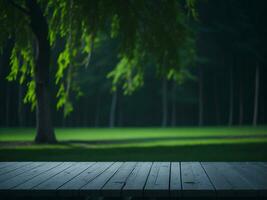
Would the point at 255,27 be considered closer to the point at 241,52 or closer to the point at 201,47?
the point at 241,52

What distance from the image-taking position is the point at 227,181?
6.40m

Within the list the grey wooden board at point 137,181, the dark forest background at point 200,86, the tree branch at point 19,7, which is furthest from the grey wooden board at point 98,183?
the dark forest background at point 200,86

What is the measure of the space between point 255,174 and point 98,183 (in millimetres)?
2262

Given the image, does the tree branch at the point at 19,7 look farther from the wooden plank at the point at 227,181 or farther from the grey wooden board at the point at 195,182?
the wooden plank at the point at 227,181

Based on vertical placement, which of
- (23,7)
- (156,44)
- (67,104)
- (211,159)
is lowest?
(211,159)

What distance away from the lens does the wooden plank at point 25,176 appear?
616 cm

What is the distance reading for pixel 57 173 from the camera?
290 inches

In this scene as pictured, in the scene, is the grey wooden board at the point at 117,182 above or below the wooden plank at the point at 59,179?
above

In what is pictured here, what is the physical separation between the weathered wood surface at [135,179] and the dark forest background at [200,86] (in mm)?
34090

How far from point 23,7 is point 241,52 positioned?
29791 millimetres

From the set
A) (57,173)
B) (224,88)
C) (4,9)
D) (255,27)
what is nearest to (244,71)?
(224,88)

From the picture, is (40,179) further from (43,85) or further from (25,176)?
(43,85)

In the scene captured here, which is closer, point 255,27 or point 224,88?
point 255,27
